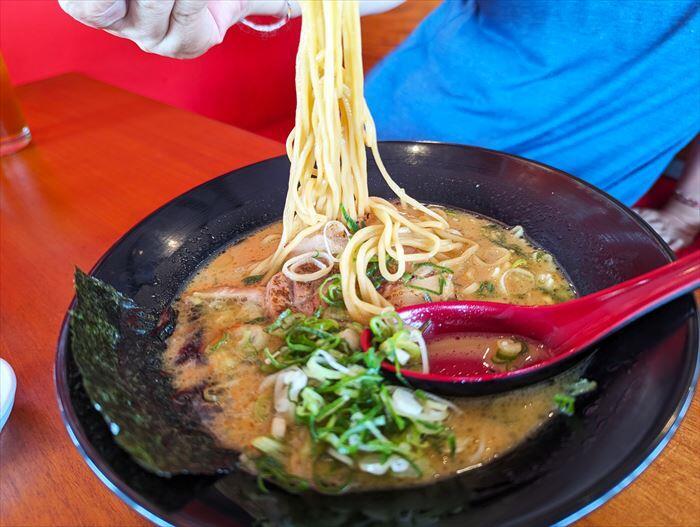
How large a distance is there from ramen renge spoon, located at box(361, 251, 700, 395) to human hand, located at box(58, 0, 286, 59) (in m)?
0.65

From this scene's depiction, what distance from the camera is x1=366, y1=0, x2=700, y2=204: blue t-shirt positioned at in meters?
1.49

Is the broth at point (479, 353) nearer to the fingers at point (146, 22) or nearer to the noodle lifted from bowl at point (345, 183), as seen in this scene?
the noodle lifted from bowl at point (345, 183)

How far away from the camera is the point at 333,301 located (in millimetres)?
1051

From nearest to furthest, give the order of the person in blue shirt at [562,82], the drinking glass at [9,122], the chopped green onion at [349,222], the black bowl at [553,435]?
the black bowl at [553,435]
the chopped green onion at [349,222]
the person in blue shirt at [562,82]
the drinking glass at [9,122]

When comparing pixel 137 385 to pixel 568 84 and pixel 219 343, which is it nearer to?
pixel 219 343

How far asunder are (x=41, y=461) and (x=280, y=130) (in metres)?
2.47

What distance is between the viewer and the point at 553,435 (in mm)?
706

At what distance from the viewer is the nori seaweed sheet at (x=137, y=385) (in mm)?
692

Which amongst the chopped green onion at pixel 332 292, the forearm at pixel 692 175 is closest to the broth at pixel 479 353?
the chopped green onion at pixel 332 292

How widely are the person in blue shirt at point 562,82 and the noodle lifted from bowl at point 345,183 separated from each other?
0.38m

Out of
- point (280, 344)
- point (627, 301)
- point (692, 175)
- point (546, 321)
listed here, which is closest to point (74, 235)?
point (280, 344)

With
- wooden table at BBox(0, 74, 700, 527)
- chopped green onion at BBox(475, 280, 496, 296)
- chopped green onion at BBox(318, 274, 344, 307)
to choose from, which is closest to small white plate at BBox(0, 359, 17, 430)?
wooden table at BBox(0, 74, 700, 527)

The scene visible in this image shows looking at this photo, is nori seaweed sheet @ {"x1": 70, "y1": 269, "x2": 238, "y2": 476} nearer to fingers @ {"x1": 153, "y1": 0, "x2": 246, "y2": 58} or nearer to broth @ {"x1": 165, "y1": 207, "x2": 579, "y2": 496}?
broth @ {"x1": 165, "y1": 207, "x2": 579, "y2": 496}

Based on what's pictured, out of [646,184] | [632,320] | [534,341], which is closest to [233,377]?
[534,341]
